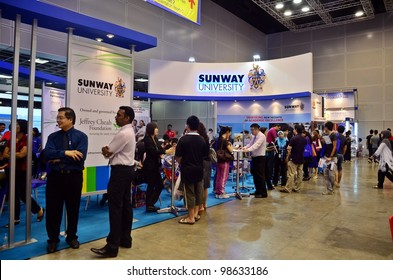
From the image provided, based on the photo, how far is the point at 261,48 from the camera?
19359mm

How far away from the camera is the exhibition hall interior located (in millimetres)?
3148

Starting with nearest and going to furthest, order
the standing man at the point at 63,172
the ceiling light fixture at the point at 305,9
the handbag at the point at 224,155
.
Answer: the standing man at the point at 63,172 < the handbag at the point at 224,155 < the ceiling light fixture at the point at 305,9

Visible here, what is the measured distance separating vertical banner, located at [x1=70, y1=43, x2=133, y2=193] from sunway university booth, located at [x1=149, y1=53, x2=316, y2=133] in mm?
7251

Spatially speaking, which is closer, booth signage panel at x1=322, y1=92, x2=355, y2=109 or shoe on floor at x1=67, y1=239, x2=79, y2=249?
shoe on floor at x1=67, y1=239, x2=79, y2=249

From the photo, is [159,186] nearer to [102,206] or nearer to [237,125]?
[102,206]

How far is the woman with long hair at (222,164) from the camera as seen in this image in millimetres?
5395

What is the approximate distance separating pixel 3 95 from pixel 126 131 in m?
15.4

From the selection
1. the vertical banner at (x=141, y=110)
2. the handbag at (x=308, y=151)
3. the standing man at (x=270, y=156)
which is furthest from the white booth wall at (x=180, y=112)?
the standing man at (x=270, y=156)

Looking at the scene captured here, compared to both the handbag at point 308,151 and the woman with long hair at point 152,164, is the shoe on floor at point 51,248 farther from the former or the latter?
the handbag at point 308,151

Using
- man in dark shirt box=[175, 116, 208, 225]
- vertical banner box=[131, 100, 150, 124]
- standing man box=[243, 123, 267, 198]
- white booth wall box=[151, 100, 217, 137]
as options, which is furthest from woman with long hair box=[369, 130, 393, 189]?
white booth wall box=[151, 100, 217, 137]

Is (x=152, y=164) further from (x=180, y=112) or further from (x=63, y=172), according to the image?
(x=180, y=112)

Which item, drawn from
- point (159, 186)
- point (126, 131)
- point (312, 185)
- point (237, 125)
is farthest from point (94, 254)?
point (237, 125)

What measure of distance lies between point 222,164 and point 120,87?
2378mm

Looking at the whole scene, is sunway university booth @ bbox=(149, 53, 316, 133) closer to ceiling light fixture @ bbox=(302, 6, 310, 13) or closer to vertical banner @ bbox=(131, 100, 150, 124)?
vertical banner @ bbox=(131, 100, 150, 124)
